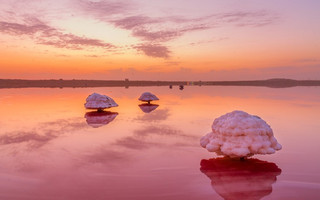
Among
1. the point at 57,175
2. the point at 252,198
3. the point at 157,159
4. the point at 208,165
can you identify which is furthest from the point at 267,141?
the point at 57,175

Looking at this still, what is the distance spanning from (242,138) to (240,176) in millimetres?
1306

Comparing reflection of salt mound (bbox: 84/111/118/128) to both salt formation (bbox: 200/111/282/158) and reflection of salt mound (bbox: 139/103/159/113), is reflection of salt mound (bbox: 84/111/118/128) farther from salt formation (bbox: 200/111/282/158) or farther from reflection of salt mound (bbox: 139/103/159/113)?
salt formation (bbox: 200/111/282/158)

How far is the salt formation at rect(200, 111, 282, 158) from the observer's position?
7.72 meters

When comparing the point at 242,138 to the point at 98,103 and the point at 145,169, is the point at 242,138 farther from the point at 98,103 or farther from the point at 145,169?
the point at 98,103

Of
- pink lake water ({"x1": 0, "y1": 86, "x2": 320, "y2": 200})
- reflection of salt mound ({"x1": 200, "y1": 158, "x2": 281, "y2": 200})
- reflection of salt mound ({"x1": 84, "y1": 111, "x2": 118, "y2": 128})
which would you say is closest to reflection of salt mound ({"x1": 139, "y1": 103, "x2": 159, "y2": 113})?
reflection of salt mound ({"x1": 84, "y1": 111, "x2": 118, "y2": 128})

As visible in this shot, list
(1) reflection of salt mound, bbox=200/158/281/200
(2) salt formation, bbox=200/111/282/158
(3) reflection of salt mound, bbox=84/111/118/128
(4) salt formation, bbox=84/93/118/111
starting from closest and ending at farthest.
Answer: (1) reflection of salt mound, bbox=200/158/281/200 → (2) salt formation, bbox=200/111/282/158 → (3) reflection of salt mound, bbox=84/111/118/128 → (4) salt formation, bbox=84/93/118/111

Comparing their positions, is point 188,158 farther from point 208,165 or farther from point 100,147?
point 100,147

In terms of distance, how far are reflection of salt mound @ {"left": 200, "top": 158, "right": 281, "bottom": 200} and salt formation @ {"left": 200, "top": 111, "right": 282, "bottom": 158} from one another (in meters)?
0.46

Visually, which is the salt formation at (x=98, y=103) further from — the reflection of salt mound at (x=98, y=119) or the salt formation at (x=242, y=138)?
the salt formation at (x=242, y=138)

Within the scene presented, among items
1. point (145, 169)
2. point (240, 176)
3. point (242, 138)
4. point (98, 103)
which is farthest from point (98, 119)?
point (240, 176)

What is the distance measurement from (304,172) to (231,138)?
2.47 metres

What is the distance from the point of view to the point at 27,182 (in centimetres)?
691

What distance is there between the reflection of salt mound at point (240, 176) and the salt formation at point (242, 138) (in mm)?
464

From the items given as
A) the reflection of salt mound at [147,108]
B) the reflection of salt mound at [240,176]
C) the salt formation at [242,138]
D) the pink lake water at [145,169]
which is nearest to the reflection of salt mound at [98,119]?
the pink lake water at [145,169]
